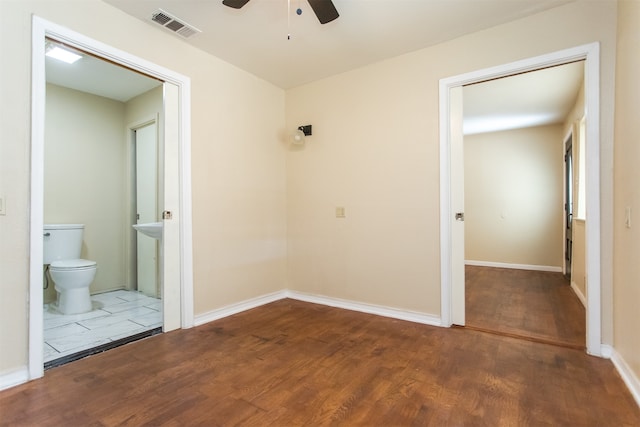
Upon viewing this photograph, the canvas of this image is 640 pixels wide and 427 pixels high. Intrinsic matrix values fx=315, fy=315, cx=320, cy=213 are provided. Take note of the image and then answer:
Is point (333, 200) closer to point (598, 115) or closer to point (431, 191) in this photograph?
point (431, 191)

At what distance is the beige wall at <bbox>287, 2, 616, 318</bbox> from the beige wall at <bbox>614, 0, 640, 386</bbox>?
0.10 metres

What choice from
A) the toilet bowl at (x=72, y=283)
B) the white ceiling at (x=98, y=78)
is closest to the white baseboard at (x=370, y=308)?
the toilet bowl at (x=72, y=283)

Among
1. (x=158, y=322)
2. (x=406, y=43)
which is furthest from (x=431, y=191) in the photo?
(x=158, y=322)

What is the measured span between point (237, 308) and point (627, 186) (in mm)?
3227

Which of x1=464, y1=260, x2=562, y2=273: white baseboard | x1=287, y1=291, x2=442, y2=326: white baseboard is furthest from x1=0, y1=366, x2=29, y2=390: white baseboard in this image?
x1=464, y1=260, x2=562, y2=273: white baseboard

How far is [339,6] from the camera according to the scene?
2.26 m

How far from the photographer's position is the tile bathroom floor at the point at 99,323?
8.01ft

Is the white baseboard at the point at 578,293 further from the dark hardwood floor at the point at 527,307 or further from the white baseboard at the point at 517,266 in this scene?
the white baseboard at the point at 517,266

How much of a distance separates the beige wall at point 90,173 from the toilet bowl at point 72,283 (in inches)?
26.1

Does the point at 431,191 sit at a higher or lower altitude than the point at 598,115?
lower

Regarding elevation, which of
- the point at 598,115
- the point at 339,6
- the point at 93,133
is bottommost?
the point at 598,115

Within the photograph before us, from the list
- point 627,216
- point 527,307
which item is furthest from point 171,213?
point 527,307

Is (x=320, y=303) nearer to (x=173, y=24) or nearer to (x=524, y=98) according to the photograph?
(x=173, y=24)

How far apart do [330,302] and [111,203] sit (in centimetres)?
313
